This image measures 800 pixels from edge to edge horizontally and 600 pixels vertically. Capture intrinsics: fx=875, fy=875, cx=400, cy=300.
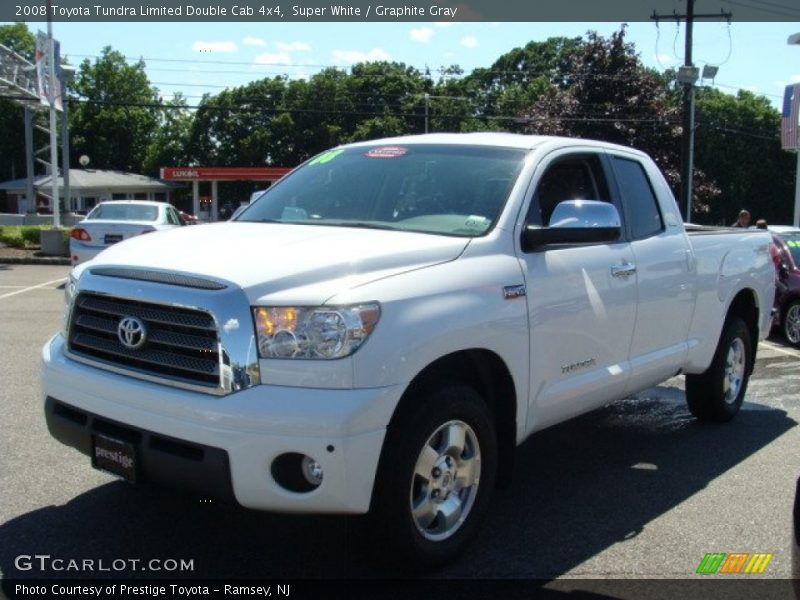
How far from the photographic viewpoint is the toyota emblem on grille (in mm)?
3701

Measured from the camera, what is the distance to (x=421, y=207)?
4.72 metres

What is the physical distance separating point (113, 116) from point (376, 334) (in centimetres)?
7835

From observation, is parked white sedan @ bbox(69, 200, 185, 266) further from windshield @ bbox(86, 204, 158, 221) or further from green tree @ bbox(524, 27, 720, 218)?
green tree @ bbox(524, 27, 720, 218)

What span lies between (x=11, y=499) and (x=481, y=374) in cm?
258

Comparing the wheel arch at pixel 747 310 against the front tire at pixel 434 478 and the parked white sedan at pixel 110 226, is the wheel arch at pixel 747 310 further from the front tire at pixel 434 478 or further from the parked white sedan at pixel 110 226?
the parked white sedan at pixel 110 226

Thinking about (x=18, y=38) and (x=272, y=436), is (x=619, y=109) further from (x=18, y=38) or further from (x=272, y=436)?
(x=18, y=38)

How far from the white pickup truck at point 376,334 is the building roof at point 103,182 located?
5712 centimetres

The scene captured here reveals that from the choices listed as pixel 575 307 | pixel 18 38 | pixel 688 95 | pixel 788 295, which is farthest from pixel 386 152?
pixel 18 38

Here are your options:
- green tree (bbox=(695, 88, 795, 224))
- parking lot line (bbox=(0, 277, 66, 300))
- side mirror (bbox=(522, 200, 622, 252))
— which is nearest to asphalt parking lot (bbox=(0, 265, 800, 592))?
side mirror (bbox=(522, 200, 622, 252))

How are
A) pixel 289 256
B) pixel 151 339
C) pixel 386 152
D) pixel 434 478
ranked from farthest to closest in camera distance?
pixel 386 152
pixel 434 478
pixel 289 256
pixel 151 339

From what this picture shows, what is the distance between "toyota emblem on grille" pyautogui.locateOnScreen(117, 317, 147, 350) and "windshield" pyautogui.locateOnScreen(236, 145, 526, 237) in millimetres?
1328

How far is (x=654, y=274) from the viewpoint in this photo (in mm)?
5461

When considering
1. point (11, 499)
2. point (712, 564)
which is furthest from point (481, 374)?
point (11, 499)

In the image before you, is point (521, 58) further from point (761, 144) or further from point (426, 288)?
point (426, 288)
